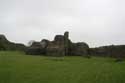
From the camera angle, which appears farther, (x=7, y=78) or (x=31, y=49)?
(x=31, y=49)

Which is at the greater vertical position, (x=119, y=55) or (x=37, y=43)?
(x=37, y=43)

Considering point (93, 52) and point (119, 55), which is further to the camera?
point (93, 52)

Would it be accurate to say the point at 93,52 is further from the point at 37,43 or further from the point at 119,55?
the point at 37,43

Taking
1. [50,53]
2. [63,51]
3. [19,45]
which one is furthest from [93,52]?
[19,45]

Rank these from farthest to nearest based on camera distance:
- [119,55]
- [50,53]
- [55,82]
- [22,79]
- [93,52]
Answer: [93,52] < [119,55] < [50,53] < [22,79] < [55,82]

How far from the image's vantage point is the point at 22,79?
340 inches

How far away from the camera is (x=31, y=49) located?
95.5 feet

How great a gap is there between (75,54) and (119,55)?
6.99 meters

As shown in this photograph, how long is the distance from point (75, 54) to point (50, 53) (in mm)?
4647

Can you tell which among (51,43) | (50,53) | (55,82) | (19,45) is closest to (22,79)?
(55,82)

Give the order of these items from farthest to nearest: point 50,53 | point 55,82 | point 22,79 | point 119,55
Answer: point 119,55, point 50,53, point 22,79, point 55,82

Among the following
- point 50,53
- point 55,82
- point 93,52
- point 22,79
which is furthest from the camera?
point 93,52

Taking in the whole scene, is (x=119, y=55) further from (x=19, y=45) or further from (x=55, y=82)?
(x=55, y=82)

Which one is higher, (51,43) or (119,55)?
(51,43)
